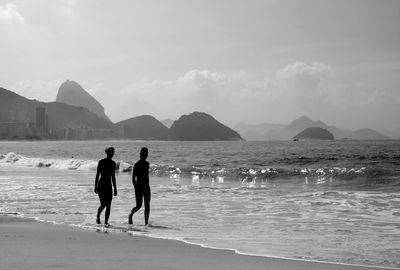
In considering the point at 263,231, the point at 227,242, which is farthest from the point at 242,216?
the point at 227,242

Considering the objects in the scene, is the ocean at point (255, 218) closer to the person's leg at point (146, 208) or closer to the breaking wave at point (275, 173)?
the person's leg at point (146, 208)

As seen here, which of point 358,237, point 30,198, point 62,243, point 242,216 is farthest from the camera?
point 30,198

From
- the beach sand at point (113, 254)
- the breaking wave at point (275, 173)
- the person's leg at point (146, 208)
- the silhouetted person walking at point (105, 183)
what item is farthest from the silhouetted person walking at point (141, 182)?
the breaking wave at point (275, 173)

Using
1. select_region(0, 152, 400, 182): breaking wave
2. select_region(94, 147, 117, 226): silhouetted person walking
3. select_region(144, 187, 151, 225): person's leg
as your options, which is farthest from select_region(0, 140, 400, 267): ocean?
select_region(0, 152, 400, 182): breaking wave

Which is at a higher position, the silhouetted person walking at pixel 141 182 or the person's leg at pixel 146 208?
the silhouetted person walking at pixel 141 182

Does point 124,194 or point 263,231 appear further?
point 124,194

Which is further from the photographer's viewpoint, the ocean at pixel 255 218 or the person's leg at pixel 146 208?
the person's leg at pixel 146 208

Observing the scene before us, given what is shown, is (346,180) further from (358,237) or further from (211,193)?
(358,237)

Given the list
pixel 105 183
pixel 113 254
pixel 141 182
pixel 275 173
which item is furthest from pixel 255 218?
pixel 275 173

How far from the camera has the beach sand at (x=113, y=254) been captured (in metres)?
6.96

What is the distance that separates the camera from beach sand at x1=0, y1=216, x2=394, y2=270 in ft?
22.9

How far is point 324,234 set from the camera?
11.0 meters

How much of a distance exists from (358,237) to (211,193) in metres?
11.9

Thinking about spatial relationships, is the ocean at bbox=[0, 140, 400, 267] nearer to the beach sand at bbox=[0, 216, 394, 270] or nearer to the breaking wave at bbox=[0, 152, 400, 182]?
the beach sand at bbox=[0, 216, 394, 270]
